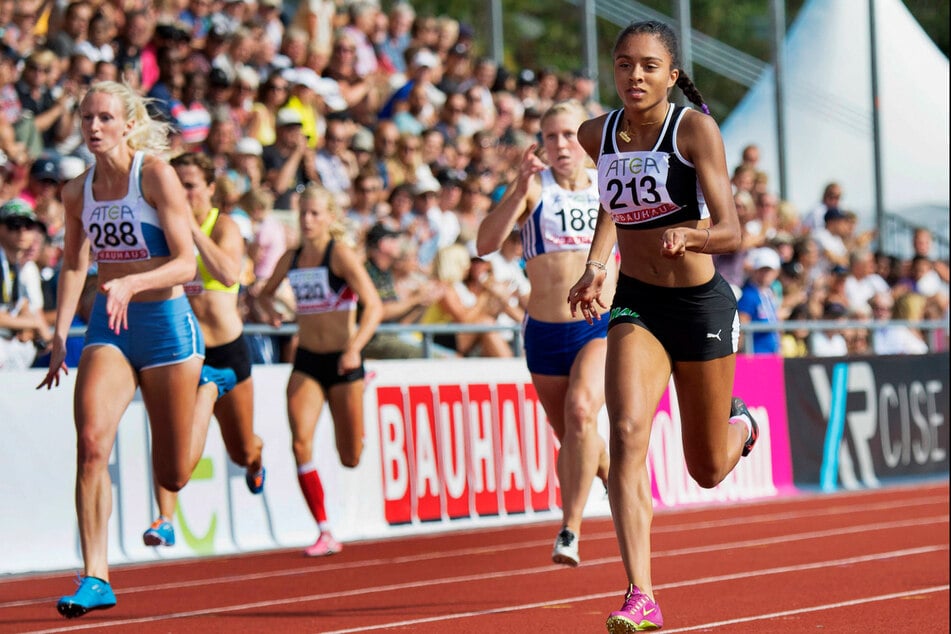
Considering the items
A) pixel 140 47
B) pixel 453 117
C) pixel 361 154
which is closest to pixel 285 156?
pixel 361 154

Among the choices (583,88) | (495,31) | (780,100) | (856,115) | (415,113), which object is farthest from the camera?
(856,115)

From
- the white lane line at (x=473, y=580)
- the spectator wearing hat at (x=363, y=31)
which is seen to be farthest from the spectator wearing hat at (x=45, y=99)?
the white lane line at (x=473, y=580)

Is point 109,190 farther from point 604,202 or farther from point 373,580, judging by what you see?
point 373,580

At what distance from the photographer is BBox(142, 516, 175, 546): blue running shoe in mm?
9289

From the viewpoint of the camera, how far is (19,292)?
1059 centimetres

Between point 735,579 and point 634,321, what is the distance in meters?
3.65

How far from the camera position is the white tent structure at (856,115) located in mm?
21703

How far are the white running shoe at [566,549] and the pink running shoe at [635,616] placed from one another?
2.19 metres

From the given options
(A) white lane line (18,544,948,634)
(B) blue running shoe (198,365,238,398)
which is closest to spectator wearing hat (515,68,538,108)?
(A) white lane line (18,544,948,634)

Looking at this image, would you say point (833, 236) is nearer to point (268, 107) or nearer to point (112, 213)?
point (268, 107)

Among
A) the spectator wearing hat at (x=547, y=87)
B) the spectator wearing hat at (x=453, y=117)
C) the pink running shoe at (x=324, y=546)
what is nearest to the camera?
the pink running shoe at (x=324, y=546)

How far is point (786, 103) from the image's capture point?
71.8ft

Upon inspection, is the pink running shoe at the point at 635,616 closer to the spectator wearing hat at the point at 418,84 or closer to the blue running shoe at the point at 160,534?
the blue running shoe at the point at 160,534

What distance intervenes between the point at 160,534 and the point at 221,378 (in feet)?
3.53
